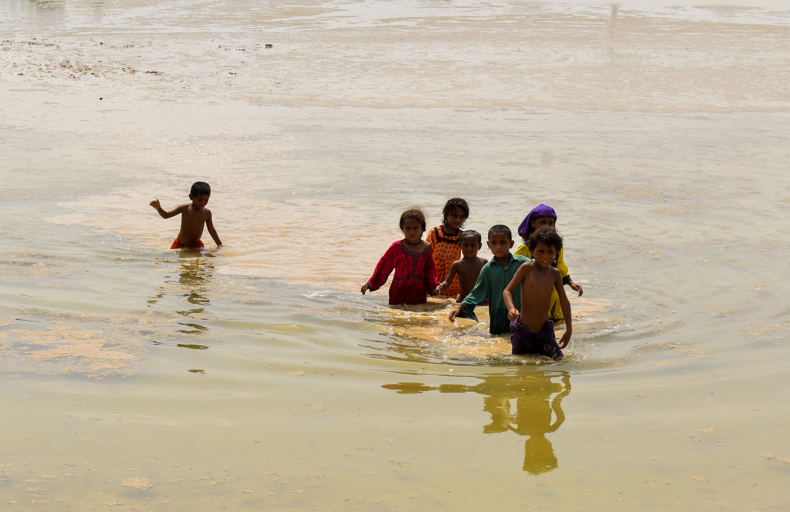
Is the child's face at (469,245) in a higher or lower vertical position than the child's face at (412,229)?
lower

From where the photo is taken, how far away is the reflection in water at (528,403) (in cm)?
414

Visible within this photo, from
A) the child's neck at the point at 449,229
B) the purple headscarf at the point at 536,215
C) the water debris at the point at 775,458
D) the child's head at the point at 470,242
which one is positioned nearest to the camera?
the water debris at the point at 775,458

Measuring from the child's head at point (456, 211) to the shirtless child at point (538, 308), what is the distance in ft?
4.94

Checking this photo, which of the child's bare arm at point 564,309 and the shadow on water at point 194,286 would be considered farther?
the shadow on water at point 194,286

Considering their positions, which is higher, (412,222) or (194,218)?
(412,222)

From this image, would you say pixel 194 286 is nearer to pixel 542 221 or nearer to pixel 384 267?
pixel 384 267

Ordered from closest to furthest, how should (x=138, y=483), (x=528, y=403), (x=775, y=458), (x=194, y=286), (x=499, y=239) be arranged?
(x=138, y=483), (x=775, y=458), (x=528, y=403), (x=499, y=239), (x=194, y=286)

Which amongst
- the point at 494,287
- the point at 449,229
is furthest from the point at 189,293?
the point at 494,287

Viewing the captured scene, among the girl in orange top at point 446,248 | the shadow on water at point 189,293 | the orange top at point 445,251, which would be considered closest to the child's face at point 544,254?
the girl in orange top at point 446,248

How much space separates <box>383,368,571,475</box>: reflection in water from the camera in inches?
163

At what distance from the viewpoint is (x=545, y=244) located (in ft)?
18.0

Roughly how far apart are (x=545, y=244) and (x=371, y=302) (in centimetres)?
220

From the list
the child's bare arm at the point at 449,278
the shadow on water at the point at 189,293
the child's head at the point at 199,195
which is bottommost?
the shadow on water at the point at 189,293

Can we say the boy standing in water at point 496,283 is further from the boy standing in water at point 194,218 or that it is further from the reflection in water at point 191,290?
the boy standing in water at point 194,218
